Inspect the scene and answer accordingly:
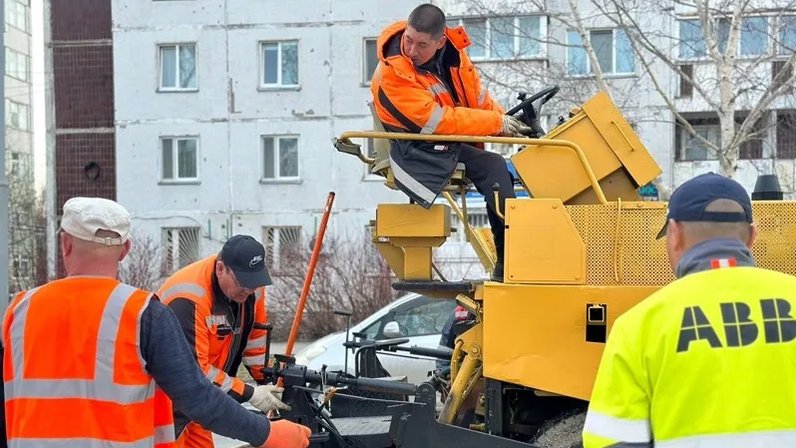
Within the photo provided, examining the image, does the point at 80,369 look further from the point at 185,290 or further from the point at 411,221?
the point at 411,221

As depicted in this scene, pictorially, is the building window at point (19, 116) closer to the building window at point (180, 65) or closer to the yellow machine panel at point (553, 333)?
the building window at point (180, 65)

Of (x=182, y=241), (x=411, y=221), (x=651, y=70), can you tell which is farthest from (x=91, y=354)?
(x=182, y=241)

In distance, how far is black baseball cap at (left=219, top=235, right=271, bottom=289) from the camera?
4.16 meters

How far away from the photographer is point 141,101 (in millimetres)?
24297

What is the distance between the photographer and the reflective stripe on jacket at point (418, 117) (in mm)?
4422

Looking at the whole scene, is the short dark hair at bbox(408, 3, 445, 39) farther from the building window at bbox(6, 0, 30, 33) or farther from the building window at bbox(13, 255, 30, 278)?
the building window at bbox(6, 0, 30, 33)

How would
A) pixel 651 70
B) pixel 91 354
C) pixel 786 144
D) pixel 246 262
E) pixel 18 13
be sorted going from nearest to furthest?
pixel 91 354 → pixel 246 262 → pixel 651 70 → pixel 786 144 → pixel 18 13

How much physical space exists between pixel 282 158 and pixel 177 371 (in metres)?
21.2

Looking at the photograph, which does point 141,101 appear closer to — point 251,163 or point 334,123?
point 251,163

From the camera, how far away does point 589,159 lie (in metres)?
4.63

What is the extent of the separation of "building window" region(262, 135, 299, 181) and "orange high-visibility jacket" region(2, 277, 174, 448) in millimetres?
21009

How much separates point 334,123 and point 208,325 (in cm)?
1956

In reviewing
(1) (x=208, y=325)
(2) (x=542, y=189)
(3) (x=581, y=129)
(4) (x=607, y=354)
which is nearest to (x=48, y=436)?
(1) (x=208, y=325)

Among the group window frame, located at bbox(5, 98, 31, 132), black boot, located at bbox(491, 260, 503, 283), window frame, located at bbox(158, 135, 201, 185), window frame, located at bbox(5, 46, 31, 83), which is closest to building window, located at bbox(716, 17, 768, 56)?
black boot, located at bbox(491, 260, 503, 283)
